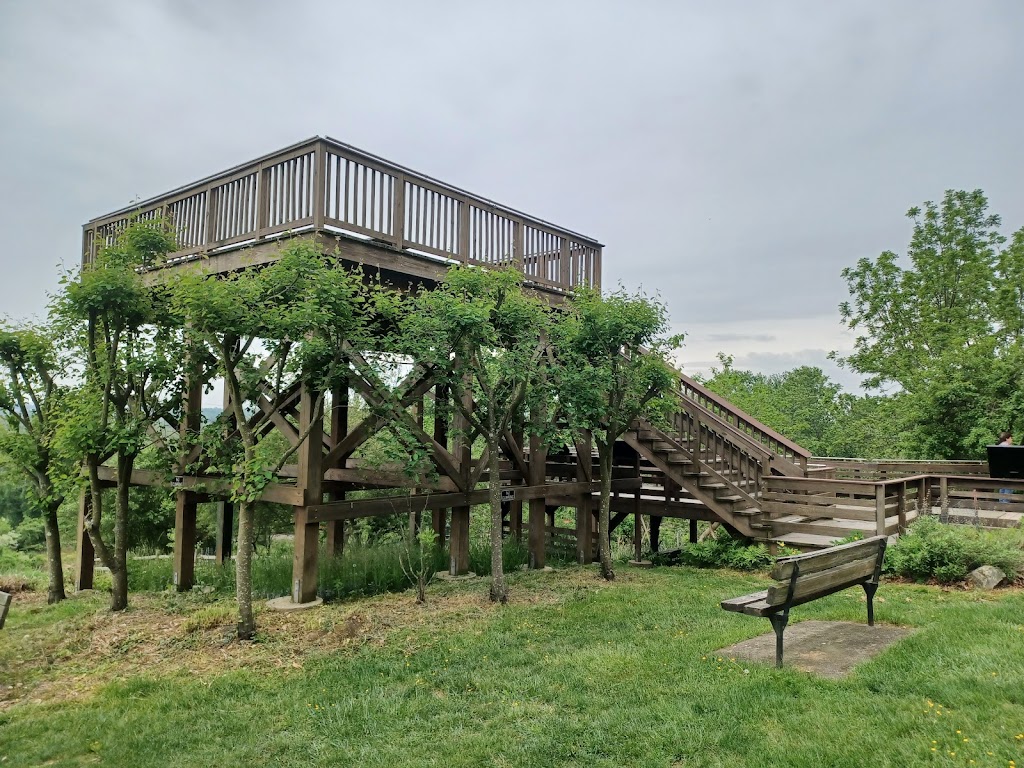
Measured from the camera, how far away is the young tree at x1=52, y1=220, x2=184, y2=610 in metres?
7.29

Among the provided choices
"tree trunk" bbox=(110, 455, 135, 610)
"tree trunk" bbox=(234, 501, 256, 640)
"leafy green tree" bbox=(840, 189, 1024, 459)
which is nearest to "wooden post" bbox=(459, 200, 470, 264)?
"tree trunk" bbox=(234, 501, 256, 640)

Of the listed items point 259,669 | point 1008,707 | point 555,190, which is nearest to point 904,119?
point 555,190

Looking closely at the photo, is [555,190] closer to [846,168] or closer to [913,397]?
[846,168]

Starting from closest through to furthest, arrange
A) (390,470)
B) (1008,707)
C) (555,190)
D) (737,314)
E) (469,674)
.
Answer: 1. (1008,707)
2. (469,674)
3. (390,470)
4. (555,190)
5. (737,314)

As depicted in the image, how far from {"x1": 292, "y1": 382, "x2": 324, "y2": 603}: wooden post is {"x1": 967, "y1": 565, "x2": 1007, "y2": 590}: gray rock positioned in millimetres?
8078

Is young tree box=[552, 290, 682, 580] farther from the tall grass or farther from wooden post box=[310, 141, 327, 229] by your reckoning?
wooden post box=[310, 141, 327, 229]

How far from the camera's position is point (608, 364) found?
905cm

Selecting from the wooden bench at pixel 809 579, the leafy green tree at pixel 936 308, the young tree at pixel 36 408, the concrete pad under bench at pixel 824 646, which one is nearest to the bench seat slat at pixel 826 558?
the wooden bench at pixel 809 579

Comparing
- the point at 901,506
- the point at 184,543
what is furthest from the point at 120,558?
the point at 901,506

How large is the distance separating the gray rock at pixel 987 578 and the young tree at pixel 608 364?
428 centimetres

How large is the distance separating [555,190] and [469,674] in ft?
60.6

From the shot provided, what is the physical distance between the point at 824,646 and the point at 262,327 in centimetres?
579

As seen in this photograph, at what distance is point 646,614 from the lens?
7227mm

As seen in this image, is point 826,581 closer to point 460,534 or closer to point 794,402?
point 460,534
